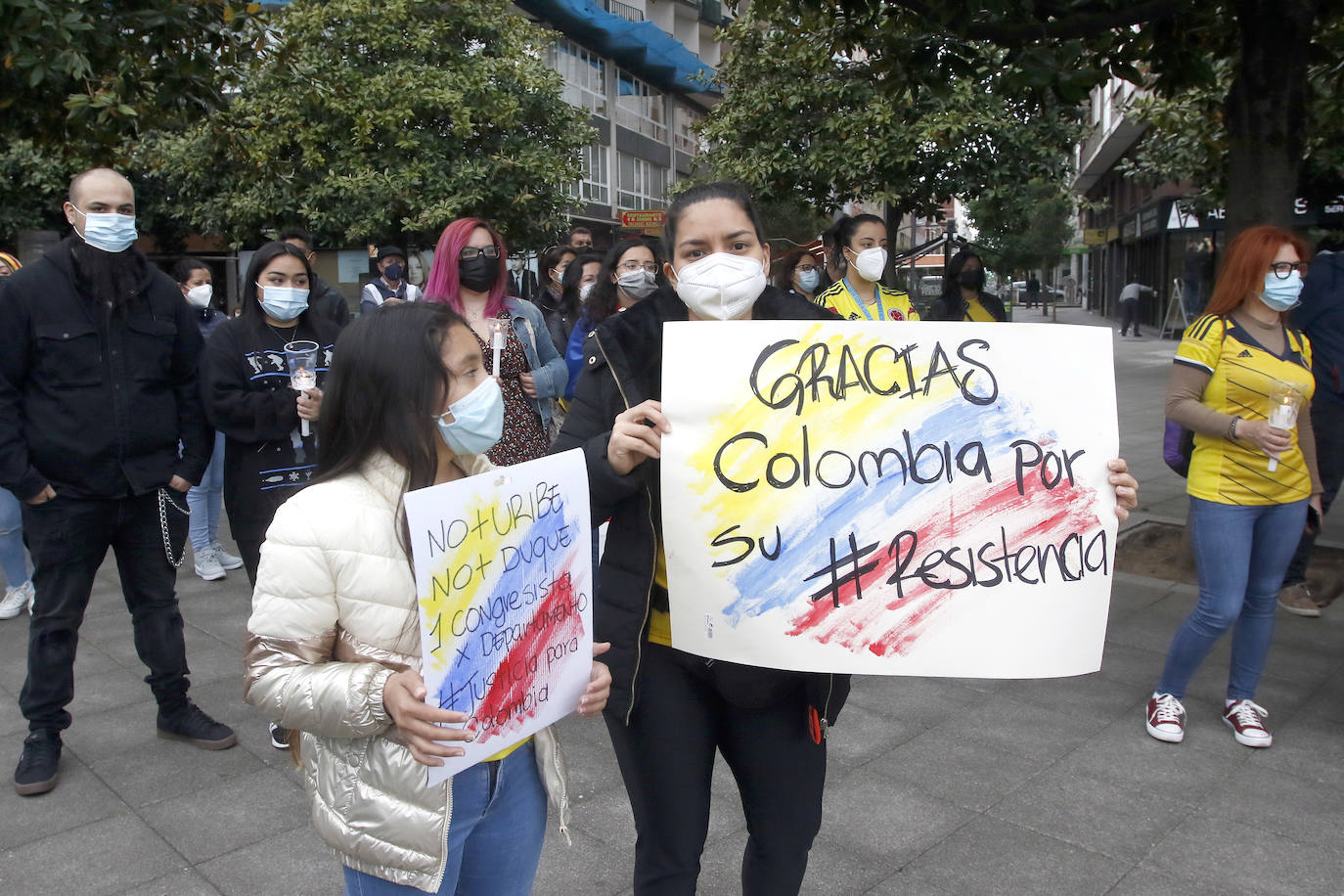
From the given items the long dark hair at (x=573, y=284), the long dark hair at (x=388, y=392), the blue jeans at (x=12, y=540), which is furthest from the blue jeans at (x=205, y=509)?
the long dark hair at (x=388, y=392)

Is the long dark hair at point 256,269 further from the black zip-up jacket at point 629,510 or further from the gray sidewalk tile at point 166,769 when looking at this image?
the black zip-up jacket at point 629,510

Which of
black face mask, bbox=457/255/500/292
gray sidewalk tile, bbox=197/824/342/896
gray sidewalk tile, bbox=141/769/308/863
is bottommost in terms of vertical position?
gray sidewalk tile, bbox=141/769/308/863

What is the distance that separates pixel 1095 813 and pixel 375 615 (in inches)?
105

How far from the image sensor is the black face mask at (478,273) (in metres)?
4.42

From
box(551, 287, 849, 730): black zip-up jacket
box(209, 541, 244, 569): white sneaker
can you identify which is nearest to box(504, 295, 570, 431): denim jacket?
box(551, 287, 849, 730): black zip-up jacket

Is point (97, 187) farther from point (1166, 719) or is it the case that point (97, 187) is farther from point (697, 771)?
point (1166, 719)

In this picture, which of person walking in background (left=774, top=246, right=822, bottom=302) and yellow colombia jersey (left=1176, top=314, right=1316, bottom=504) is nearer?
yellow colombia jersey (left=1176, top=314, right=1316, bottom=504)

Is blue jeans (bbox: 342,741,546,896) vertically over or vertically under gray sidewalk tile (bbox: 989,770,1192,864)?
over

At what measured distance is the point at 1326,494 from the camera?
5.64 metres

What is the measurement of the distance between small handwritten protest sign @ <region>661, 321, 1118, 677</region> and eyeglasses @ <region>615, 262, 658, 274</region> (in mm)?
3447

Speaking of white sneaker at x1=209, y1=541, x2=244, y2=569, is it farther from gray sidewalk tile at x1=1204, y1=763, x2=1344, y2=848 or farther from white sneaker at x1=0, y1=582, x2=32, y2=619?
gray sidewalk tile at x1=1204, y1=763, x2=1344, y2=848

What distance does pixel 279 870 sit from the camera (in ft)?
10.1

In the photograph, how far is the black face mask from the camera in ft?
14.5

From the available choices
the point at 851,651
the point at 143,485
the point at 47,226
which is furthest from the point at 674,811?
the point at 47,226
